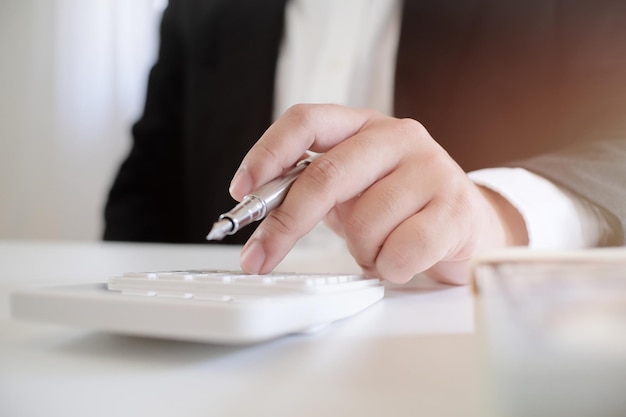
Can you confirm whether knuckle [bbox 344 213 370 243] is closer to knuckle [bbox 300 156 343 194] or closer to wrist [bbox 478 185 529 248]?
knuckle [bbox 300 156 343 194]

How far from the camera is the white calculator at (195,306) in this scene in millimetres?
151

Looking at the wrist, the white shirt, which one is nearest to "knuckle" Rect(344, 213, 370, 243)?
the wrist

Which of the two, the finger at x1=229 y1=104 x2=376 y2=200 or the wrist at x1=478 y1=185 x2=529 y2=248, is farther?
the wrist at x1=478 y1=185 x2=529 y2=248

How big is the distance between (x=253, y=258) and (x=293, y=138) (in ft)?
0.28

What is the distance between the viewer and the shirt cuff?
0.44 m

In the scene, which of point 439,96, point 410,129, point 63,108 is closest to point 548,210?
point 410,129

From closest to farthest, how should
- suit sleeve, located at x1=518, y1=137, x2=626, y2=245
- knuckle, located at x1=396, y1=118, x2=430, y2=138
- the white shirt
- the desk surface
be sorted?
the desk surface
knuckle, located at x1=396, y1=118, x2=430, y2=138
suit sleeve, located at x1=518, y1=137, x2=626, y2=245
the white shirt

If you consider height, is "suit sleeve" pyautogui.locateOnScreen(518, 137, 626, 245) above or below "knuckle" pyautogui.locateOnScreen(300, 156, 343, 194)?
below

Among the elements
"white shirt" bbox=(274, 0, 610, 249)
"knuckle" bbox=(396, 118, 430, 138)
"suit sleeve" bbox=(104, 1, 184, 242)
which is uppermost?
"white shirt" bbox=(274, 0, 610, 249)

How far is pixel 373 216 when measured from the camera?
0.31m

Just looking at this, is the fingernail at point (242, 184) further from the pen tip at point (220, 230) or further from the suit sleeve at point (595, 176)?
the suit sleeve at point (595, 176)

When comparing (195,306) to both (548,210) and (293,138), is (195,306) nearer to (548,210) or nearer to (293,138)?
(293,138)

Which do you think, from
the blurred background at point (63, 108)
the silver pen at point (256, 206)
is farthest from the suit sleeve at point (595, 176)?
the blurred background at point (63, 108)

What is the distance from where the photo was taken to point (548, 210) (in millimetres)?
454
